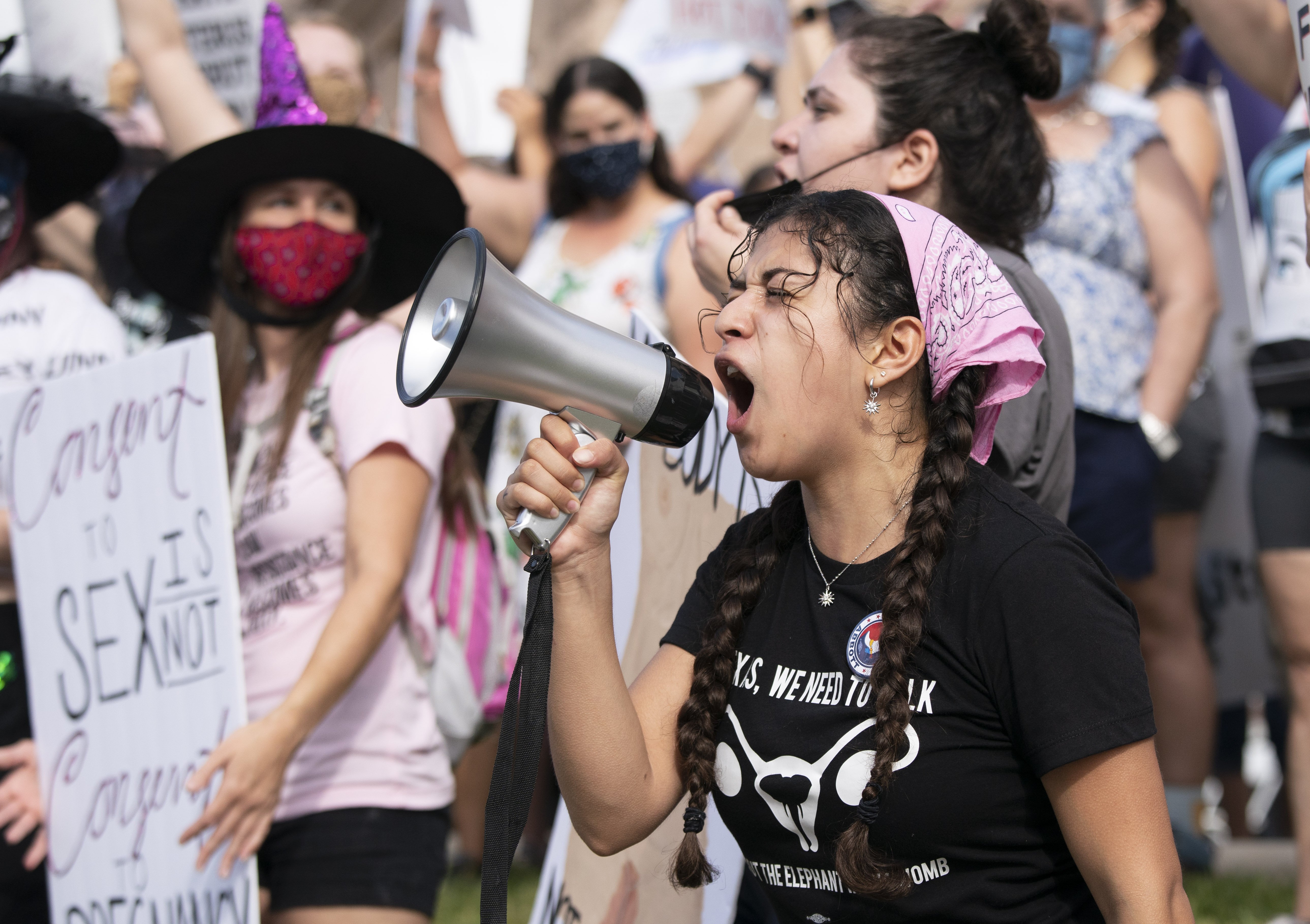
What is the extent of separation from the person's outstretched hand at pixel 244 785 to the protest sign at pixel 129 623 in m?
0.05

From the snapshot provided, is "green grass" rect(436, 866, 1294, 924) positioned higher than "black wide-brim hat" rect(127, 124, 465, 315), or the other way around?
"black wide-brim hat" rect(127, 124, 465, 315)

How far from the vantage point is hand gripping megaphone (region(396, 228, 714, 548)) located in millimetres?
1557

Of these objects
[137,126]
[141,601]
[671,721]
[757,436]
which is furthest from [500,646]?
[137,126]

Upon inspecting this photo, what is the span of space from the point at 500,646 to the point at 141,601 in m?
0.75

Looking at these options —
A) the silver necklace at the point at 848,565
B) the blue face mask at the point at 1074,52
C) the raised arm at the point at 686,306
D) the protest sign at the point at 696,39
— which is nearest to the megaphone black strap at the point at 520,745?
the silver necklace at the point at 848,565

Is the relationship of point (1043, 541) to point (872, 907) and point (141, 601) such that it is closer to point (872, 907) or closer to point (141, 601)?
point (872, 907)

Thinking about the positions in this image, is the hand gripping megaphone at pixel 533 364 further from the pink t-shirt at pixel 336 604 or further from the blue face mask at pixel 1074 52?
the blue face mask at pixel 1074 52

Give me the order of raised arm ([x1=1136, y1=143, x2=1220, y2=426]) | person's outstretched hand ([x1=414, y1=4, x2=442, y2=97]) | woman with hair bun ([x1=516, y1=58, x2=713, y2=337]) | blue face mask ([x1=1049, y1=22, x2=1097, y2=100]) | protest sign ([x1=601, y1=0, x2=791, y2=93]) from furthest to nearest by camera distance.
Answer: protest sign ([x1=601, y1=0, x2=791, y2=93])
person's outstretched hand ([x1=414, y1=4, x2=442, y2=97])
woman with hair bun ([x1=516, y1=58, x2=713, y2=337])
blue face mask ([x1=1049, y1=22, x2=1097, y2=100])
raised arm ([x1=1136, y1=143, x2=1220, y2=426])

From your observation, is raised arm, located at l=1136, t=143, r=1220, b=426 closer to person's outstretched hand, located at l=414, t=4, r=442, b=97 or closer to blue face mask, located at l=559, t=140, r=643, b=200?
blue face mask, located at l=559, t=140, r=643, b=200

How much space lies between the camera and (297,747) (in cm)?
255

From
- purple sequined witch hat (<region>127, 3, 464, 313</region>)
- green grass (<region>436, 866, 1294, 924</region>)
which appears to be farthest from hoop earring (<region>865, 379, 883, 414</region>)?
green grass (<region>436, 866, 1294, 924</region>)

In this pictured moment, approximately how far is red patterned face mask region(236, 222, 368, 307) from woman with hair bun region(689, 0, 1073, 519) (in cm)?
93

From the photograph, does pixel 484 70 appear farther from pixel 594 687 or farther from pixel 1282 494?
pixel 594 687

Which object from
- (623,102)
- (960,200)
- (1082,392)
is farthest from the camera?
(623,102)
